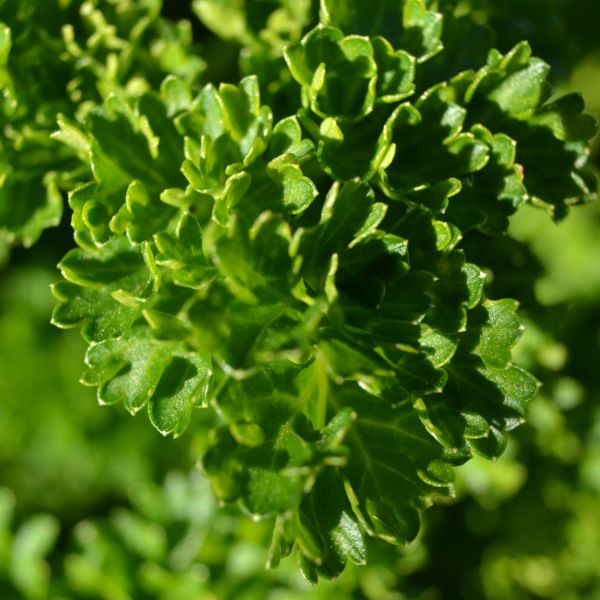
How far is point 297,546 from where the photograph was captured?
1.01 meters

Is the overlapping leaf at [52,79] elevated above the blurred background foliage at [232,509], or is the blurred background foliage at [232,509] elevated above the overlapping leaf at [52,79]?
the overlapping leaf at [52,79]

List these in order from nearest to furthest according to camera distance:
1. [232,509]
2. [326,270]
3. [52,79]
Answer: [326,270]
[52,79]
[232,509]

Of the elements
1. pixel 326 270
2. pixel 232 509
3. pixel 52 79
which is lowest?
pixel 232 509

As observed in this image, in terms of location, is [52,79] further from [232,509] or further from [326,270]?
[232,509]

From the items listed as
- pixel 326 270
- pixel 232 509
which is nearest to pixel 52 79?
pixel 326 270

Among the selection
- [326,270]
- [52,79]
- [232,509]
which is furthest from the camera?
[232,509]

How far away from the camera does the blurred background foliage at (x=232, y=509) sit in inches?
59.1

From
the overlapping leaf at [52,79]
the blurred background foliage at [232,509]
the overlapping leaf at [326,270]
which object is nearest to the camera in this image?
the overlapping leaf at [326,270]

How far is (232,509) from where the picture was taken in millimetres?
1706

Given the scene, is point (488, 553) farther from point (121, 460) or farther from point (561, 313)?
point (121, 460)

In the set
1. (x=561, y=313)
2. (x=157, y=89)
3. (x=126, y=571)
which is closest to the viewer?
(x=157, y=89)

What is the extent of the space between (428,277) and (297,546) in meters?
0.35

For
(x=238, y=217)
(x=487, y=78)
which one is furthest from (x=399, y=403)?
(x=487, y=78)

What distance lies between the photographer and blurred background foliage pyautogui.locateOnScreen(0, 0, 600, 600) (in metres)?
1.50
